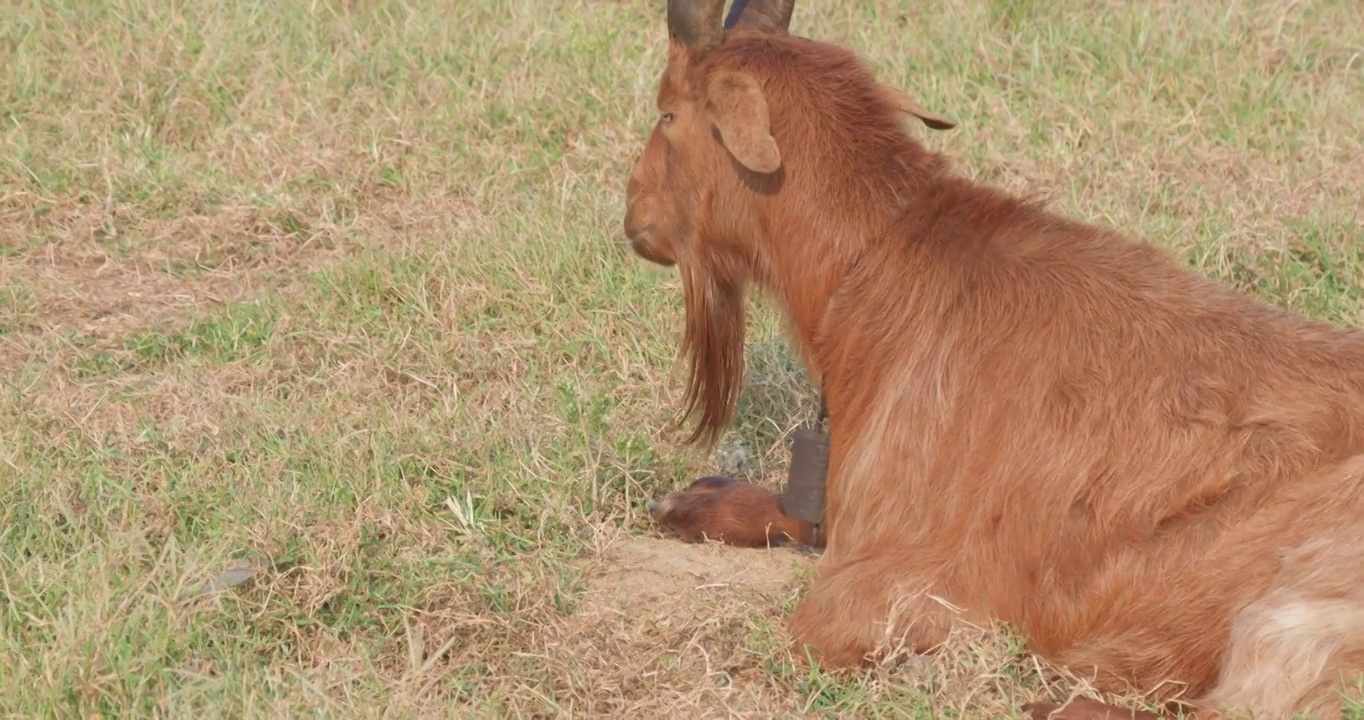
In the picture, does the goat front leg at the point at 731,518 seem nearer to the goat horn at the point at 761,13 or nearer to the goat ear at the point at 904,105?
the goat ear at the point at 904,105

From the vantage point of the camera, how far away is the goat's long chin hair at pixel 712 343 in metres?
4.63

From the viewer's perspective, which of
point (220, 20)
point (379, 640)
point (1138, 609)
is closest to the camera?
point (1138, 609)

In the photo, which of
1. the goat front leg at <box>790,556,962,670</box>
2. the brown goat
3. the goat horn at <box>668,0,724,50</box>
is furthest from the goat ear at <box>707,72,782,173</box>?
the goat front leg at <box>790,556,962,670</box>

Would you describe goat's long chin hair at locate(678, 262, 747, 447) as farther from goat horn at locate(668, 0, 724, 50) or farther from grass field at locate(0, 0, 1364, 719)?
goat horn at locate(668, 0, 724, 50)

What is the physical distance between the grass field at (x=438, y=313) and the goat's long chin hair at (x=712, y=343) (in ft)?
1.08

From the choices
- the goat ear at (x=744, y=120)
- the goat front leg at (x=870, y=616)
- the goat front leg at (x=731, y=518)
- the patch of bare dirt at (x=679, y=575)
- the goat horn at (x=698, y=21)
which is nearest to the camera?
the goat front leg at (x=870, y=616)

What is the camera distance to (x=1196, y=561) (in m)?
3.92

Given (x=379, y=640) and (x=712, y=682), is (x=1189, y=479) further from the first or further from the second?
(x=379, y=640)

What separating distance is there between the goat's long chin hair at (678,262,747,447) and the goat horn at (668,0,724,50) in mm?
582

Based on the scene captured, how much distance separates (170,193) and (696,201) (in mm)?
3101

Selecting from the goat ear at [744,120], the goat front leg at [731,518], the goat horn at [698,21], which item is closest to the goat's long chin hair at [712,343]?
the goat front leg at [731,518]

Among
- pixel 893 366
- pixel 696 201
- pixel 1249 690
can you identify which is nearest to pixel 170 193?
pixel 696 201

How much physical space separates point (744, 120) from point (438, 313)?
2.09 m

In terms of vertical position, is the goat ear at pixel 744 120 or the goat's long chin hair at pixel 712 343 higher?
the goat ear at pixel 744 120
